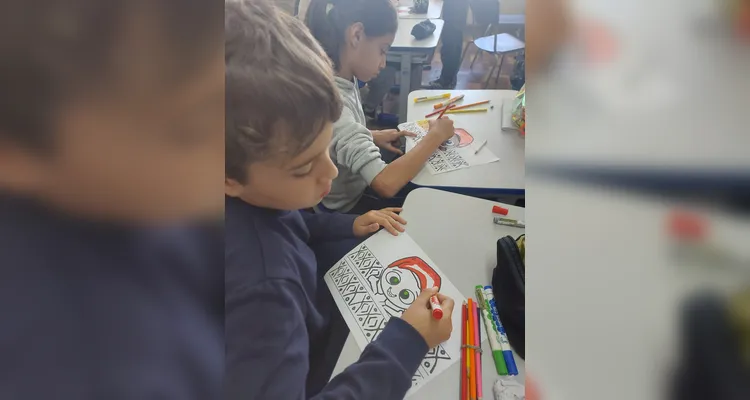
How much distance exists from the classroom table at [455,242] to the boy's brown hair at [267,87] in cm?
13

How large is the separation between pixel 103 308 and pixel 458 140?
15.8 inches

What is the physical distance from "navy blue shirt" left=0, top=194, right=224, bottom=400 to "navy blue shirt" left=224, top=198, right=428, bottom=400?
0.04 feet

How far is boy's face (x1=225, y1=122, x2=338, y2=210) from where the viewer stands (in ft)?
1.13

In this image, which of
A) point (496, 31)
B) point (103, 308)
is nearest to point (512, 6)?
point (496, 31)

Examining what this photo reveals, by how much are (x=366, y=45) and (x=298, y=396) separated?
11.1 inches

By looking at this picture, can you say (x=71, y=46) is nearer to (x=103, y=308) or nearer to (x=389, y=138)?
(x=103, y=308)

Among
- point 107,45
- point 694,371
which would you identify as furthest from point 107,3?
point 694,371

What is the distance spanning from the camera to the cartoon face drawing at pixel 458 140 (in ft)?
1.84

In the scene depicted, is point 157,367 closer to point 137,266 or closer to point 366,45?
point 137,266

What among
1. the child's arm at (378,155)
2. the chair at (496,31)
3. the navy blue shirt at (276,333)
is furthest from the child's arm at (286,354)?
the chair at (496,31)

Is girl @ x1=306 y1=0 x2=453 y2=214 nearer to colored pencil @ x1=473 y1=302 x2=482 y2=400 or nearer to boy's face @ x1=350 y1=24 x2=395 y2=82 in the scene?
boy's face @ x1=350 y1=24 x2=395 y2=82

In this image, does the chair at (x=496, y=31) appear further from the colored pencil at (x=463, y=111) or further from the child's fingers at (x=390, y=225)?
the child's fingers at (x=390, y=225)

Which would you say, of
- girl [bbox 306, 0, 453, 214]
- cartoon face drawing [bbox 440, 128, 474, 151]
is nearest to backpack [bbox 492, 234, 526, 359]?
girl [bbox 306, 0, 453, 214]

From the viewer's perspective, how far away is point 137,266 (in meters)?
0.33
